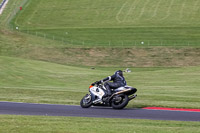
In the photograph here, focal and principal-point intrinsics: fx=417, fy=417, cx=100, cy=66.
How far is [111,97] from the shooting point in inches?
808

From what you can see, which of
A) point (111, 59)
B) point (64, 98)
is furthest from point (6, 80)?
point (111, 59)

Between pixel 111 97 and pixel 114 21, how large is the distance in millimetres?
62129

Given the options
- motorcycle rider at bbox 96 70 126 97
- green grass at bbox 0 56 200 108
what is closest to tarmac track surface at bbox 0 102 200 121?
motorcycle rider at bbox 96 70 126 97

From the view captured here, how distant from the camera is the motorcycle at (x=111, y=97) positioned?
20.2m

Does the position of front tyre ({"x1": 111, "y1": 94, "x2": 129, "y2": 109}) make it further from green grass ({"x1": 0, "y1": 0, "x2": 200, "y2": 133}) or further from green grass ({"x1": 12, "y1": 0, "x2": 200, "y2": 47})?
green grass ({"x1": 12, "y1": 0, "x2": 200, "y2": 47})

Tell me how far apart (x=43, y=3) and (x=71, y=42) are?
988 inches

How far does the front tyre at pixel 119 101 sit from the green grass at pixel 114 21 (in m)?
48.3

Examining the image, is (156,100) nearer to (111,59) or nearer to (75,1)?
(111,59)

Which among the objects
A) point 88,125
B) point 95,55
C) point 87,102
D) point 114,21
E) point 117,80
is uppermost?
point 114,21

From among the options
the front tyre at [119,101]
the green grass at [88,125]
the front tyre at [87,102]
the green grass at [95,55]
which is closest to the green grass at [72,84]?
the green grass at [95,55]

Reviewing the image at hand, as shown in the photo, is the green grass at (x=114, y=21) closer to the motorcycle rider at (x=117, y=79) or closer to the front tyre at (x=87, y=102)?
the front tyre at (x=87, y=102)

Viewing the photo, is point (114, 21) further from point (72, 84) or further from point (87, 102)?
point (87, 102)

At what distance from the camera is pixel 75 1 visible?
93.1 m

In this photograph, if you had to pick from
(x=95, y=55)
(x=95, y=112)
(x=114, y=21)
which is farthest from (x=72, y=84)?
(x=114, y=21)
